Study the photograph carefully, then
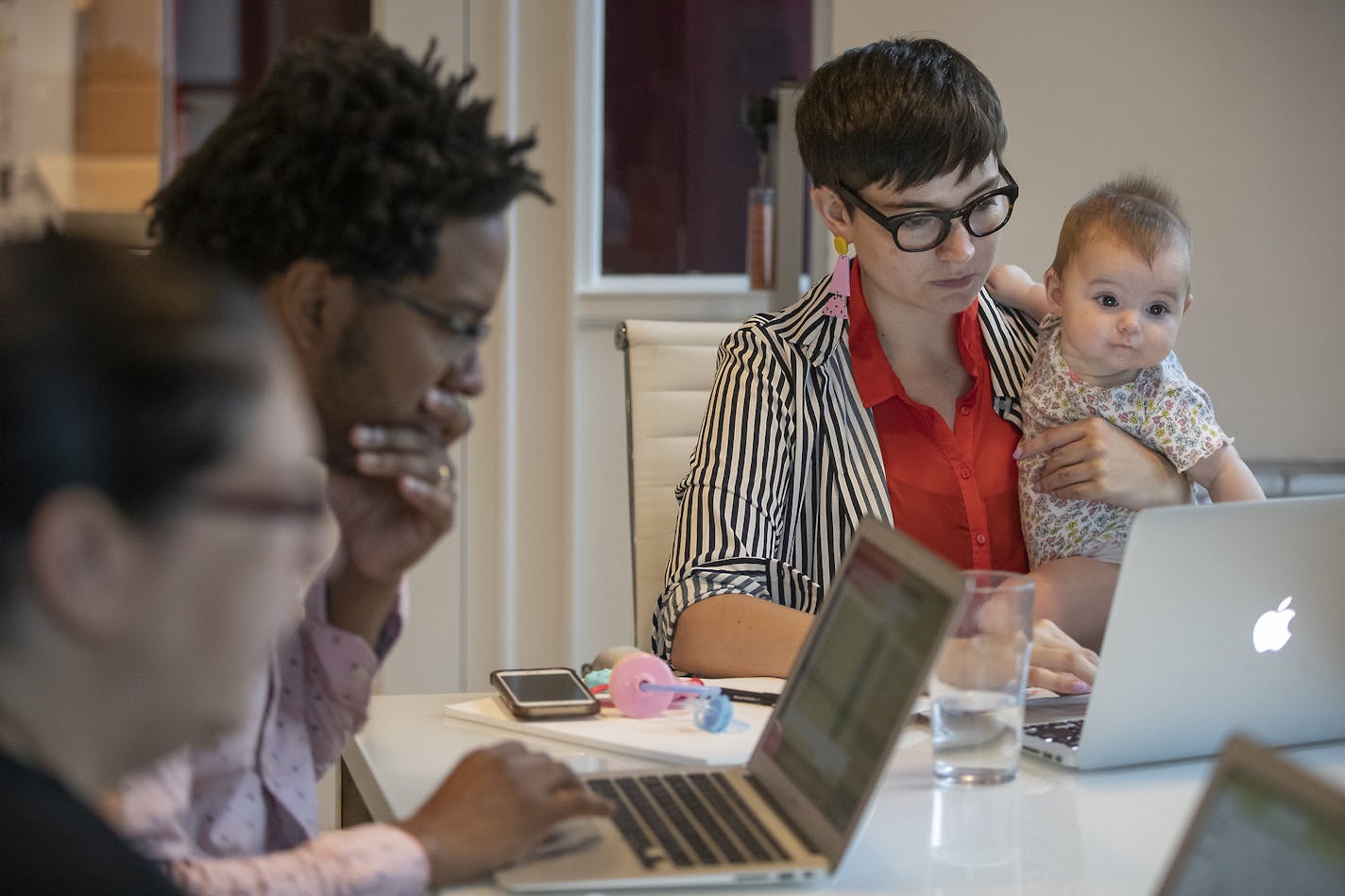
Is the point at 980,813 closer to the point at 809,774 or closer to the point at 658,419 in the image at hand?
the point at 809,774

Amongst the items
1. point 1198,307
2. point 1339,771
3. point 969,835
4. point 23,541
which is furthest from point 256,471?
point 1198,307

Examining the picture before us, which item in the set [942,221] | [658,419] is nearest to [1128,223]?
[942,221]

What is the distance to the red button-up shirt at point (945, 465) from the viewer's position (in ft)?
6.31

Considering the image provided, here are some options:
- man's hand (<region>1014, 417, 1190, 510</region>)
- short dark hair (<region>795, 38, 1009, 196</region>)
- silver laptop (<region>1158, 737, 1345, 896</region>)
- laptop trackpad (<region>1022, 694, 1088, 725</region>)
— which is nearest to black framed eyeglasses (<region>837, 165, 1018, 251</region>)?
short dark hair (<region>795, 38, 1009, 196</region>)

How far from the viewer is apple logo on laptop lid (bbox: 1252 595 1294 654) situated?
1313mm

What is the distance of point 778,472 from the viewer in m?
1.86

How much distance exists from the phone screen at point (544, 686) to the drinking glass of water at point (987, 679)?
380 millimetres

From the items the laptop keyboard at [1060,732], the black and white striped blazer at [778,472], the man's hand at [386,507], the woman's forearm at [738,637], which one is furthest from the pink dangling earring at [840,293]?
the man's hand at [386,507]

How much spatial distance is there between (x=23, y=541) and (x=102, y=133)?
2754 millimetres

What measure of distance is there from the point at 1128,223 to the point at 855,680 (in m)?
1.06

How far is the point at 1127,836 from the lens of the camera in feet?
3.77

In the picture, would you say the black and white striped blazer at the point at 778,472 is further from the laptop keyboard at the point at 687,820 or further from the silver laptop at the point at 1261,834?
the silver laptop at the point at 1261,834

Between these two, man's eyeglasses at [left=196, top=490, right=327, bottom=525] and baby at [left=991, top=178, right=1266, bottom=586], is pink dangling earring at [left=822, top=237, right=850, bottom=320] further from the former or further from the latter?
man's eyeglasses at [left=196, top=490, right=327, bottom=525]

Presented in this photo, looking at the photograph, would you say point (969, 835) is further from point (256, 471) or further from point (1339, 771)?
point (256, 471)
